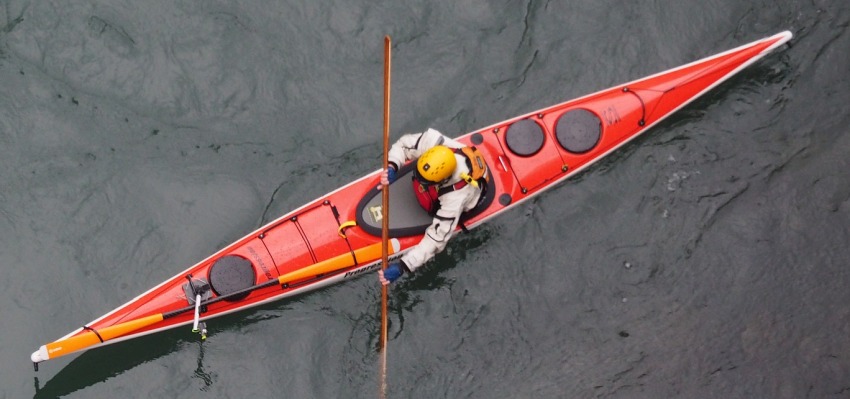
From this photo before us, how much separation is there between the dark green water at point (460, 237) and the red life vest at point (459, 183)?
3.39 feet

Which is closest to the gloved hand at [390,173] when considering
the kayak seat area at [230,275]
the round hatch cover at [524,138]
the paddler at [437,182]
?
the paddler at [437,182]

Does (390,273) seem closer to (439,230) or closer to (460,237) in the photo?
(439,230)

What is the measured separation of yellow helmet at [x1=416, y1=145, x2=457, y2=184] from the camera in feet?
29.9

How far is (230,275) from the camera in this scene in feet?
32.7

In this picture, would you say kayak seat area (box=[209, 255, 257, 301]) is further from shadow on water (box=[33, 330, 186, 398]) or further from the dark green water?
shadow on water (box=[33, 330, 186, 398])

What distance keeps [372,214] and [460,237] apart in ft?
4.32

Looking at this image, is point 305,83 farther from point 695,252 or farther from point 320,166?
point 695,252

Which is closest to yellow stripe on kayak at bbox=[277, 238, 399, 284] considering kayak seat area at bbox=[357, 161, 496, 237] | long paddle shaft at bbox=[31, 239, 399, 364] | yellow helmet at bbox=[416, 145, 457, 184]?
long paddle shaft at bbox=[31, 239, 399, 364]

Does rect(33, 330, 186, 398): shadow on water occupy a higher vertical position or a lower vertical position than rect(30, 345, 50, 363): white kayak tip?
lower

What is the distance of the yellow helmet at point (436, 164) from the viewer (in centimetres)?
911

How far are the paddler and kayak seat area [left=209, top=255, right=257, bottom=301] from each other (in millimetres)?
1657

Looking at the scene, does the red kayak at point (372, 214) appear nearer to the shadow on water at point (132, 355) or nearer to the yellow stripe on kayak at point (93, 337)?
the yellow stripe on kayak at point (93, 337)

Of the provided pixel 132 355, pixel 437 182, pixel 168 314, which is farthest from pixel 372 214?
pixel 132 355

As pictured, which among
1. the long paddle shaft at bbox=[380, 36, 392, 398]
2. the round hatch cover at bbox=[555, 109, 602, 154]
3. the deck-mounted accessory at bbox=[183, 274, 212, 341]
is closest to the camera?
the long paddle shaft at bbox=[380, 36, 392, 398]
